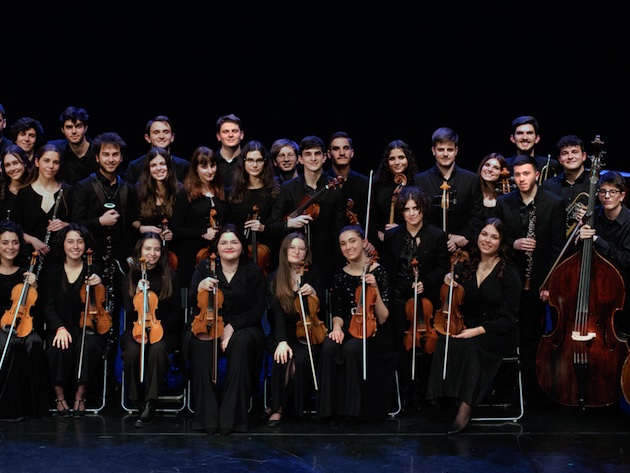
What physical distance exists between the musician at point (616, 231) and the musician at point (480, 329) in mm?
469

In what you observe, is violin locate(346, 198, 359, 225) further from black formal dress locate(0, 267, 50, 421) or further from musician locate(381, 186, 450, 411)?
black formal dress locate(0, 267, 50, 421)

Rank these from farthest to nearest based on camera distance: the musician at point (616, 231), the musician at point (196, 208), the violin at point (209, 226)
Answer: the musician at point (196, 208) → the violin at point (209, 226) → the musician at point (616, 231)

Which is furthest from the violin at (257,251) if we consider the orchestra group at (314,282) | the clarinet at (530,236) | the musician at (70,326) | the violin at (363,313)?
the clarinet at (530,236)

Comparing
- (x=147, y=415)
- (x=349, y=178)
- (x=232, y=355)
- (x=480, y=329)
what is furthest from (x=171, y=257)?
(x=480, y=329)

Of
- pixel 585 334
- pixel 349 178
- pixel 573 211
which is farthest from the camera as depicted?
pixel 349 178

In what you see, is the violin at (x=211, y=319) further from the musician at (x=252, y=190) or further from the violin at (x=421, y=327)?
the violin at (x=421, y=327)

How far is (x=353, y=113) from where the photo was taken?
21.4ft

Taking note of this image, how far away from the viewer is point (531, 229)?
447 cm

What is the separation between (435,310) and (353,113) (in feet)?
7.74

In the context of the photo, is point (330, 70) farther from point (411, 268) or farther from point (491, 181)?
point (411, 268)

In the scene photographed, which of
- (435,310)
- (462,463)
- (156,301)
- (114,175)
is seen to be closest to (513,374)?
(435,310)

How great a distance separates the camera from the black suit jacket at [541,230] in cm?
449

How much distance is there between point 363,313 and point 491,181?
113 centimetres

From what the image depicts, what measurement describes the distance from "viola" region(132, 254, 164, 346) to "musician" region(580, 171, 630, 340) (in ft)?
6.83
